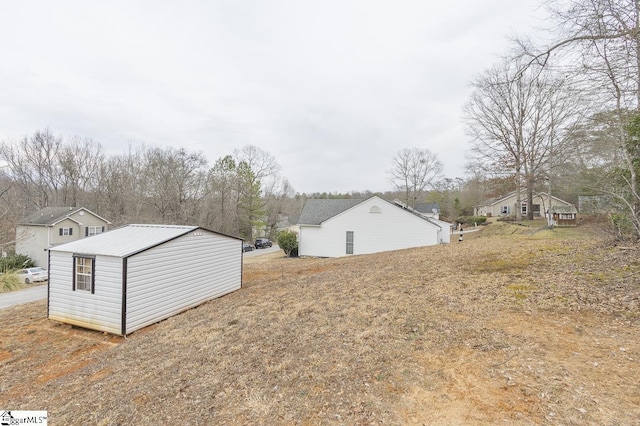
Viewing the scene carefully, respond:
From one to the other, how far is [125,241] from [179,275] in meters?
1.78

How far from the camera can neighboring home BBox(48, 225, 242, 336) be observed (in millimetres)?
7223

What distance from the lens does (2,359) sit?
6168 millimetres

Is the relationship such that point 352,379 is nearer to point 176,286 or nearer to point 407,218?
point 176,286

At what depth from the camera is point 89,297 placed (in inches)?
301

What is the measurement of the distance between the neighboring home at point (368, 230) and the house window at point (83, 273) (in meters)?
14.4

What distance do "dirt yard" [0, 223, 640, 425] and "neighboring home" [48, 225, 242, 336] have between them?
A: 2.12 feet

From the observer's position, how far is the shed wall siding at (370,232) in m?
18.6

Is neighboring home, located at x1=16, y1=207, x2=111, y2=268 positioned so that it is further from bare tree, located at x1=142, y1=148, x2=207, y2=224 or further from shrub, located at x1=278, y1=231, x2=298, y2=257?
shrub, located at x1=278, y1=231, x2=298, y2=257

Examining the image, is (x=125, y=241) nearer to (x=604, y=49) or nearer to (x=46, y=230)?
(x=604, y=49)

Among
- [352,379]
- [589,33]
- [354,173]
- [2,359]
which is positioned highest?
[354,173]

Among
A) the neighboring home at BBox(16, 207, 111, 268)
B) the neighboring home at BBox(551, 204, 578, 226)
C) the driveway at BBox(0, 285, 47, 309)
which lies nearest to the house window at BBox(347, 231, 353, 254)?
the neighboring home at BBox(551, 204, 578, 226)

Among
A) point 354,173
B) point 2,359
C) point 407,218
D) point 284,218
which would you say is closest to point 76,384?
point 2,359

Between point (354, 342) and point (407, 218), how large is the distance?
49.9ft

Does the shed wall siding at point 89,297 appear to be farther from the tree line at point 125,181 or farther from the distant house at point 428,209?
the distant house at point 428,209
